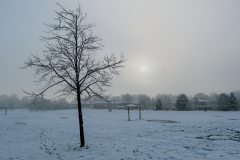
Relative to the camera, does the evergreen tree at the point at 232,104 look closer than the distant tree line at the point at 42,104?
No

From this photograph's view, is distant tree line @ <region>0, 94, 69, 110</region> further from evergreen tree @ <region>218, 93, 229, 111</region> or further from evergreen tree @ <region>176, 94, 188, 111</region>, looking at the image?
evergreen tree @ <region>218, 93, 229, 111</region>

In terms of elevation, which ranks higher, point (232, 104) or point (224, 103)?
point (224, 103)

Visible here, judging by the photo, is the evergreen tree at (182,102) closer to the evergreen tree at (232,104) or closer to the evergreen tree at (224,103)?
the evergreen tree at (224,103)

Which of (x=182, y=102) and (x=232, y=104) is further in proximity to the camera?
(x=182, y=102)

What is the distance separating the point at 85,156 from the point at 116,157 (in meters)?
1.57

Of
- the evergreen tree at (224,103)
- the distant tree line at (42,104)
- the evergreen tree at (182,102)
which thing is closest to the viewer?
the distant tree line at (42,104)

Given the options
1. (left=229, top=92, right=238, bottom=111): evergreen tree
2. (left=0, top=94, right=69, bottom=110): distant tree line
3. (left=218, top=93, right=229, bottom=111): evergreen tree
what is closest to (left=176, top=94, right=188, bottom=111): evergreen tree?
(left=218, top=93, right=229, bottom=111): evergreen tree

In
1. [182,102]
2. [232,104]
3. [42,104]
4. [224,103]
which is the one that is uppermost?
[42,104]

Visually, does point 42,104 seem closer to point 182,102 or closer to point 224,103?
point 182,102

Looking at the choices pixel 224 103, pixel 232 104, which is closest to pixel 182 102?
pixel 224 103

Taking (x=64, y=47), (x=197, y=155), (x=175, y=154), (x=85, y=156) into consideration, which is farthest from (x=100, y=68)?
(x=197, y=155)

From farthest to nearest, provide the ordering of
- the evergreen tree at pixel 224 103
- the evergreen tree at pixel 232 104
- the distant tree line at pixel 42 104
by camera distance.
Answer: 1. the evergreen tree at pixel 224 103
2. the evergreen tree at pixel 232 104
3. the distant tree line at pixel 42 104

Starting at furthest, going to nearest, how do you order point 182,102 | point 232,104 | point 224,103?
point 182,102 < point 224,103 < point 232,104

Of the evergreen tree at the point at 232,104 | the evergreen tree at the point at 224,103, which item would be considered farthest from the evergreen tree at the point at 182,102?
the evergreen tree at the point at 232,104
